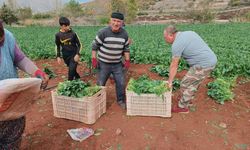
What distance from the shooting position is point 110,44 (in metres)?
4.97

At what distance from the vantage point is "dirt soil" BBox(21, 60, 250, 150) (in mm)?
4168

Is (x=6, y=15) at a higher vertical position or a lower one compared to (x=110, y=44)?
higher

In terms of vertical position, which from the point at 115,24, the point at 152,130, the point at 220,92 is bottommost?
the point at 152,130

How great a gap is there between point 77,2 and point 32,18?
14654 mm

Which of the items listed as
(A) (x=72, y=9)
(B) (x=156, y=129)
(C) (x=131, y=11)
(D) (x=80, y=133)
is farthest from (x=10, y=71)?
(A) (x=72, y=9)

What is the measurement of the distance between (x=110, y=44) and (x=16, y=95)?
2616 millimetres

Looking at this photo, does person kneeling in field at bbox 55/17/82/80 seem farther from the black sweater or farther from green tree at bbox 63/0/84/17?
green tree at bbox 63/0/84/17

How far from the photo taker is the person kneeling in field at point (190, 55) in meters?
4.44

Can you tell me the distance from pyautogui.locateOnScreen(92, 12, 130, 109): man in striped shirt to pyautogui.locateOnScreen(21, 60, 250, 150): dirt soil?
19.4 inches

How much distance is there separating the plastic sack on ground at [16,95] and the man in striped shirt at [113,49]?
2343mm

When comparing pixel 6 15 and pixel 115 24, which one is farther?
pixel 6 15

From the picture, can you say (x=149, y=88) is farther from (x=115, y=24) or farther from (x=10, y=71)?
(x=10, y=71)

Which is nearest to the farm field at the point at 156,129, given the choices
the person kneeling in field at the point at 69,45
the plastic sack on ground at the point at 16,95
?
the person kneeling in field at the point at 69,45

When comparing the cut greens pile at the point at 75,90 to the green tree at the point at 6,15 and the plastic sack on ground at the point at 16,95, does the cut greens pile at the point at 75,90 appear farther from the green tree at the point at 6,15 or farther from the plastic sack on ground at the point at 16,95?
the green tree at the point at 6,15
